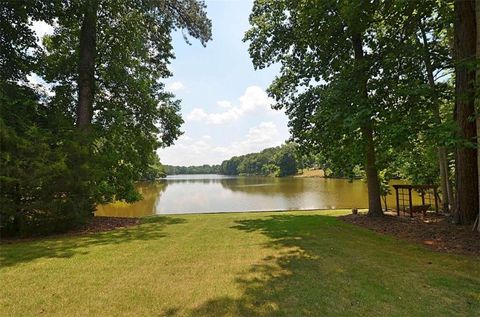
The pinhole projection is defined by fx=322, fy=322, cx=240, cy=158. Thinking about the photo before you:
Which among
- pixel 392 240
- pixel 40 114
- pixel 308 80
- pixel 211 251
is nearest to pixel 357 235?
pixel 392 240

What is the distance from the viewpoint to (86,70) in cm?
1221

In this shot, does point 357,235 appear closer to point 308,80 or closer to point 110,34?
point 308,80

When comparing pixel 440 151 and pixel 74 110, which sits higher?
pixel 74 110

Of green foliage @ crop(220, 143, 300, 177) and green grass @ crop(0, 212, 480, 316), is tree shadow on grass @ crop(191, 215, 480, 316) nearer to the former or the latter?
green grass @ crop(0, 212, 480, 316)

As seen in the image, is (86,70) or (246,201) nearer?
(86,70)

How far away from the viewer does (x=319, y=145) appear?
13820 millimetres

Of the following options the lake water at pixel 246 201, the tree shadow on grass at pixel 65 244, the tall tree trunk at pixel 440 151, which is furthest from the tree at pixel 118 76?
the tall tree trunk at pixel 440 151

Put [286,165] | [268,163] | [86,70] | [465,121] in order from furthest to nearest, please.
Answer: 1. [268,163]
2. [286,165]
3. [86,70]
4. [465,121]

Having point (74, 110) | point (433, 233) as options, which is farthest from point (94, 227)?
point (433, 233)

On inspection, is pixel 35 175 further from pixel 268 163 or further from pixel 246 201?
pixel 268 163

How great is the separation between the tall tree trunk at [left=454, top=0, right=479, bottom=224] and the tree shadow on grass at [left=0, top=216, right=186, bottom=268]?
318 inches

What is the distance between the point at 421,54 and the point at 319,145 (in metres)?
5.41

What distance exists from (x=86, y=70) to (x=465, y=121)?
12484 millimetres

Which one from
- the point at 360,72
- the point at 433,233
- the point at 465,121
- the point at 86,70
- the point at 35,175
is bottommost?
the point at 433,233
